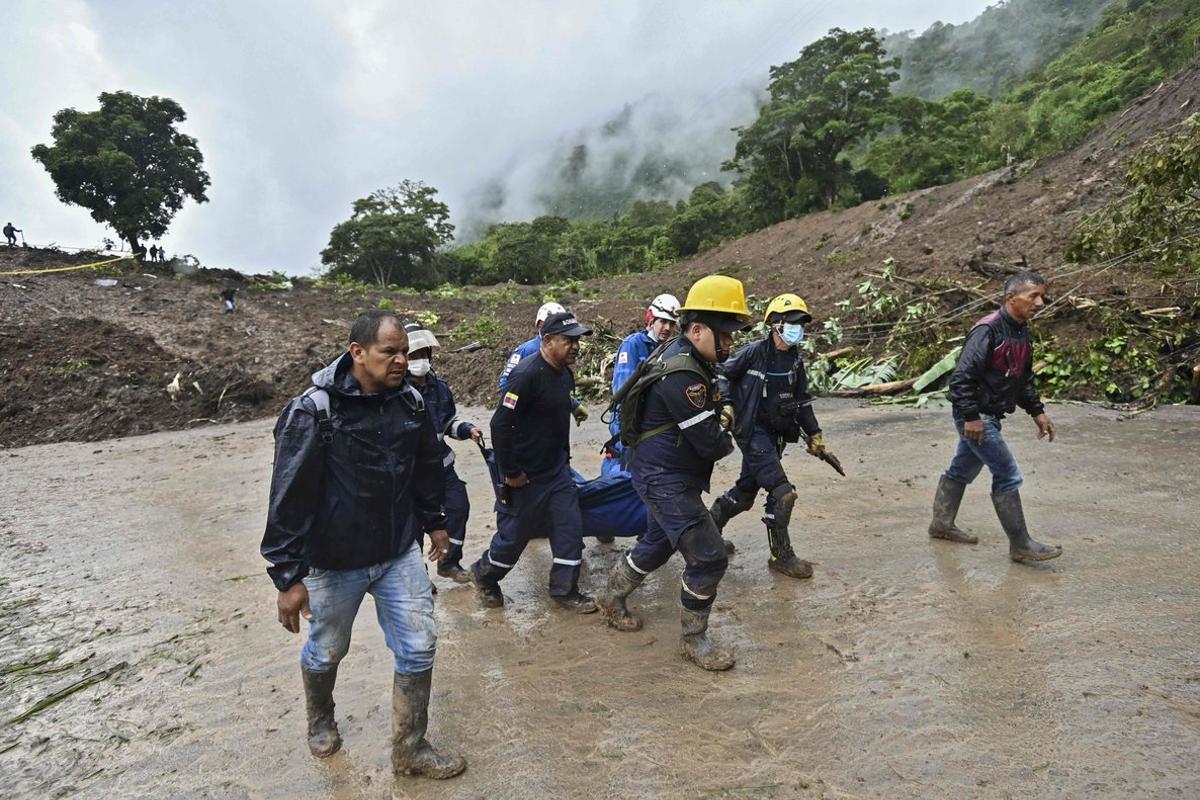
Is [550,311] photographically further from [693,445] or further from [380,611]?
[380,611]

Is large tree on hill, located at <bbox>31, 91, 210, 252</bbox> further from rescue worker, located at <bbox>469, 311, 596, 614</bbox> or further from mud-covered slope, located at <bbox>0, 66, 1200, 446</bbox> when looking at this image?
rescue worker, located at <bbox>469, 311, 596, 614</bbox>

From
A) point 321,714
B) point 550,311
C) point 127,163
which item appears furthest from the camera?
point 127,163

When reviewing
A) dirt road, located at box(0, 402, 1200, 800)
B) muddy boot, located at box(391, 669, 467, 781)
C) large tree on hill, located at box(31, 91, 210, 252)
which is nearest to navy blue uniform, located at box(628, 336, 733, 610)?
dirt road, located at box(0, 402, 1200, 800)

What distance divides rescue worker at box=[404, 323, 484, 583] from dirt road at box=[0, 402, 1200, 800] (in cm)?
23

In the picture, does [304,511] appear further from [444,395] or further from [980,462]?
[980,462]

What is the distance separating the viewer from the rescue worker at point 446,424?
441cm

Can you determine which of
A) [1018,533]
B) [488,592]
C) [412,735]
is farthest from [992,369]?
[412,735]

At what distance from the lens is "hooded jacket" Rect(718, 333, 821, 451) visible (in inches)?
165

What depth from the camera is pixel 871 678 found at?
3.00 meters

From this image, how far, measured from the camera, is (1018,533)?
4.07m

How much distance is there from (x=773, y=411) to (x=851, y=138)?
3936cm

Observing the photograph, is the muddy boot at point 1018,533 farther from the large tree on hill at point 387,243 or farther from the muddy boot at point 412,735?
the large tree on hill at point 387,243

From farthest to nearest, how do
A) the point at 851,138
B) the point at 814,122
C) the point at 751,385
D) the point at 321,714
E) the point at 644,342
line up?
the point at 814,122
the point at 851,138
the point at 644,342
the point at 751,385
the point at 321,714

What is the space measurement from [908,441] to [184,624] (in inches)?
290
